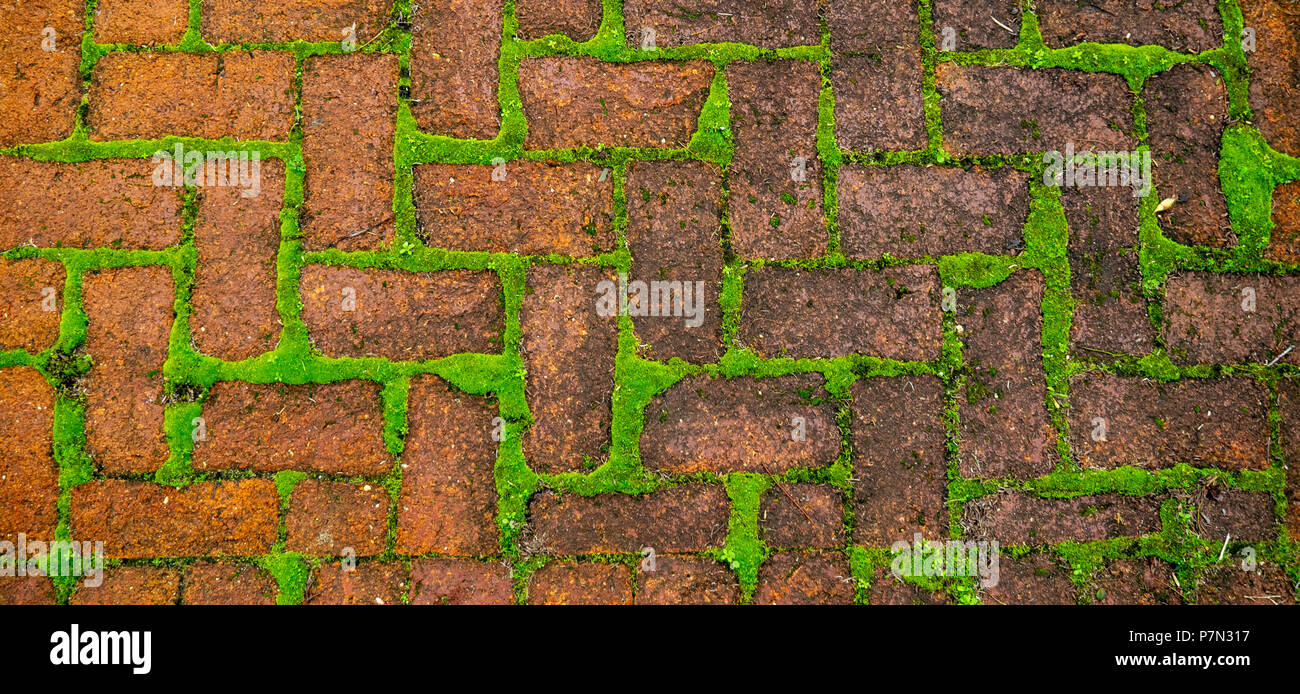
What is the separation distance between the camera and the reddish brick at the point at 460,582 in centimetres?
282

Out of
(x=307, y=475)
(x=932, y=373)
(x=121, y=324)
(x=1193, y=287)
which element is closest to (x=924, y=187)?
(x=932, y=373)

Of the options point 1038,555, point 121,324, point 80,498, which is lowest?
point 1038,555

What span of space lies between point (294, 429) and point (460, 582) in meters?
0.87

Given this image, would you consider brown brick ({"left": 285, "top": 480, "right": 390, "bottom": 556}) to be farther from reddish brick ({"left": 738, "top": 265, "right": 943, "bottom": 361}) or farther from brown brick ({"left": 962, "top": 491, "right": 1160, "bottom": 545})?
brown brick ({"left": 962, "top": 491, "right": 1160, "bottom": 545})

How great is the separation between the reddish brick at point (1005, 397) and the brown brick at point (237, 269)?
272 centimetres

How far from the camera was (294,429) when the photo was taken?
2.85m

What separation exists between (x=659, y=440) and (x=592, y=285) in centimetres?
66

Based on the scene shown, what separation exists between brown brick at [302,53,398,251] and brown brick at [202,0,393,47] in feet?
0.39

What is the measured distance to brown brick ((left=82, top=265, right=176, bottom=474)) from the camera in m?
2.84

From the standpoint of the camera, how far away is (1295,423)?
9.64 ft

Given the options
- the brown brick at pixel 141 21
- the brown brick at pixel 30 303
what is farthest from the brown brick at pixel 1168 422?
the brown brick at pixel 30 303

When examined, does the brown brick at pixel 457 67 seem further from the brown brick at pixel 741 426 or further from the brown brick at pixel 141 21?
the brown brick at pixel 741 426

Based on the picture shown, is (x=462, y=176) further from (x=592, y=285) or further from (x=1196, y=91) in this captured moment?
(x=1196, y=91)

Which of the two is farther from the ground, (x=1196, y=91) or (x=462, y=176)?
(x=1196, y=91)
